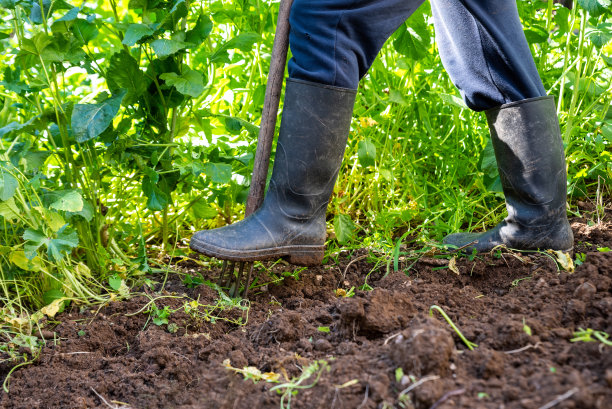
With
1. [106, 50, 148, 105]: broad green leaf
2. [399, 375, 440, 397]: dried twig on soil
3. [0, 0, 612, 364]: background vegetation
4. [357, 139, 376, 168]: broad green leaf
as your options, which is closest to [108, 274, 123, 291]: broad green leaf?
[0, 0, 612, 364]: background vegetation

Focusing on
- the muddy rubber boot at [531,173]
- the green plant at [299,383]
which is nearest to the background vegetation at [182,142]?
the muddy rubber boot at [531,173]

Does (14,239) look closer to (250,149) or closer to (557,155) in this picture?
(250,149)

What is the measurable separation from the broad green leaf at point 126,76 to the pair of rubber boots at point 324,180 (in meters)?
0.52

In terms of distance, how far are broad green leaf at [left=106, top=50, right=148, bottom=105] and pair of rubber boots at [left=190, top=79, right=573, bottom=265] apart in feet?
1.72

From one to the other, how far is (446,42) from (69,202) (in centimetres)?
A: 131

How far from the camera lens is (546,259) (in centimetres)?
199

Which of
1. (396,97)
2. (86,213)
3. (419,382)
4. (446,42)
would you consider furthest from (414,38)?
(419,382)

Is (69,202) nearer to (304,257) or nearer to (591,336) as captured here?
(304,257)

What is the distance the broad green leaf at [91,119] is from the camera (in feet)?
6.38

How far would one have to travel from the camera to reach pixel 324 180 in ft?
6.68

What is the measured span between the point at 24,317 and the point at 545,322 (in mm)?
1506

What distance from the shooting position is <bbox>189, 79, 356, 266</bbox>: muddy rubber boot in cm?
195

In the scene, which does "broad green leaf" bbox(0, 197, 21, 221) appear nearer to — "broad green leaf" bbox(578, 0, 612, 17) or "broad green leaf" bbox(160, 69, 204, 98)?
"broad green leaf" bbox(160, 69, 204, 98)

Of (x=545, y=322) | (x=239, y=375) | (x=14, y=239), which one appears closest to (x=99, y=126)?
(x=14, y=239)
